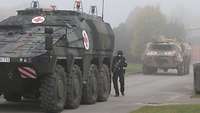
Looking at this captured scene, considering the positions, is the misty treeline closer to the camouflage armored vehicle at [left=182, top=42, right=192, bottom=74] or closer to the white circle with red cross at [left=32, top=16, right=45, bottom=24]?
the camouflage armored vehicle at [left=182, top=42, right=192, bottom=74]

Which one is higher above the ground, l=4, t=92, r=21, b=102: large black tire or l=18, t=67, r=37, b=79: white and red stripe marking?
l=18, t=67, r=37, b=79: white and red stripe marking

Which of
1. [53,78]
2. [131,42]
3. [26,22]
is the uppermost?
[26,22]

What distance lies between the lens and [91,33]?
18.8 m

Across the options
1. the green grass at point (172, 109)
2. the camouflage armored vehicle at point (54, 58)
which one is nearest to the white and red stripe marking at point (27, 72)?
the camouflage armored vehicle at point (54, 58)

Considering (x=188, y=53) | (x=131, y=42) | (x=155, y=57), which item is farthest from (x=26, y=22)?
(x=131, y=42)

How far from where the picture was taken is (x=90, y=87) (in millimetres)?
18406

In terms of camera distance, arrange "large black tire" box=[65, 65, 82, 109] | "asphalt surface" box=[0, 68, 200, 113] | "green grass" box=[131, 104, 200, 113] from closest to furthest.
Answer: "green grass" box=[131, 104, 200, 113] → "large black tire" box=[65, 65, 82, 109] → "asphalt surface" box=[0, 68, 200, 113]

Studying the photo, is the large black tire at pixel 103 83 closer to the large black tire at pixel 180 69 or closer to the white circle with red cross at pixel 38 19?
the white circle with red cross at pixel 38 19

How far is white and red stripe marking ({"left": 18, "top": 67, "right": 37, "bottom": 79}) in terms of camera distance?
15.1m

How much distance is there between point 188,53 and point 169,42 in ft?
16.0

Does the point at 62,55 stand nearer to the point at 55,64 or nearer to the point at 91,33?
the point at 55,64

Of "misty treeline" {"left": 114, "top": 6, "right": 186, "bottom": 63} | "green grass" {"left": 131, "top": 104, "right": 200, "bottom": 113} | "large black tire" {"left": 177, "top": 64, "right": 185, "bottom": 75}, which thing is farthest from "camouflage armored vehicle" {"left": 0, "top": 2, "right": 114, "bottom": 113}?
"misty treeline" {"left": 114, "top": 6, "right": 186, "bottom": 63}

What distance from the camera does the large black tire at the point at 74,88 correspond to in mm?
16516

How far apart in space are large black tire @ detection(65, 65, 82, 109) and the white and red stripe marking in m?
1.47
